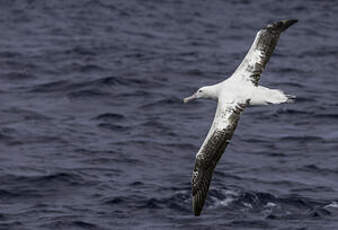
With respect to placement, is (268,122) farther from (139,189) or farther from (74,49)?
(74,49)

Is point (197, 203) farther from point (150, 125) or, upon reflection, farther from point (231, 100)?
point (150, 125)

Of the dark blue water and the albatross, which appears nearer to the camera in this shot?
the albatross

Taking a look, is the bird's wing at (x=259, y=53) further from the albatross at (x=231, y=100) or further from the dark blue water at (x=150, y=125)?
the dark blue water at (x=150, y=125)

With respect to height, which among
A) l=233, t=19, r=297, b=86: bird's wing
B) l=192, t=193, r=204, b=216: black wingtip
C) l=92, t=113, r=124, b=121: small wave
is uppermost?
l=233, t=19, r=297, b=86: bird's wing

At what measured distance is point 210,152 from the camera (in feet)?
51.9

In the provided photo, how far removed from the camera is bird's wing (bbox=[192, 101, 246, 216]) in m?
15.8

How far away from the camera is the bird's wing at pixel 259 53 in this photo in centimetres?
1711

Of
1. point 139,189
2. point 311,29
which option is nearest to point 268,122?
point 139,189

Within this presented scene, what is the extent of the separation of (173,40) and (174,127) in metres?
11.8

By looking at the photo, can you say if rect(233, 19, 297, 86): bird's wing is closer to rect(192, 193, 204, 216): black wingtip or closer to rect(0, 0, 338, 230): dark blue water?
rect(192, 193, 204, 216): black wingtip

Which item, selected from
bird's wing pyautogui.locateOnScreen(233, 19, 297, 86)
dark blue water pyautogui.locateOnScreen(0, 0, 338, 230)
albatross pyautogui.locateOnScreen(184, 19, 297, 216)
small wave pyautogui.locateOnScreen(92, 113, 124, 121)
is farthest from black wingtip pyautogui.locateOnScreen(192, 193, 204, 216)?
small wave pyautogui.locateOnScreen(92, 113, 124, 121)

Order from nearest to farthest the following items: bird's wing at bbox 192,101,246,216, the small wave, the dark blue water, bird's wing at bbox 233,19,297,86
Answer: bird's wing at bbox 192,101,246,216 < bird's wing at bbox 233,19,297,86 < the dark blue water < the small wave

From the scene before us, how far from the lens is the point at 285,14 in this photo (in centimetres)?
3962

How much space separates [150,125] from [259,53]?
7.49m
